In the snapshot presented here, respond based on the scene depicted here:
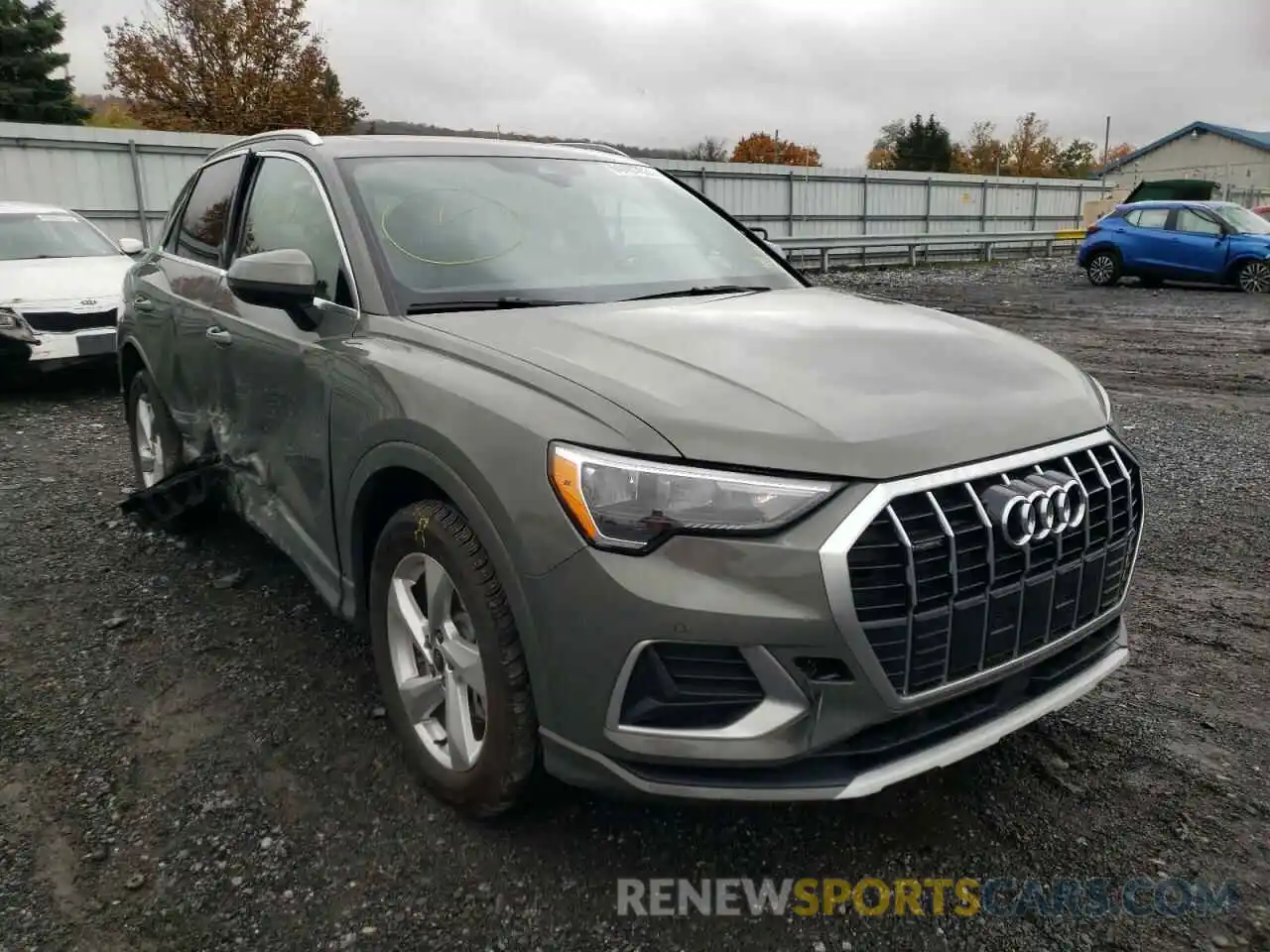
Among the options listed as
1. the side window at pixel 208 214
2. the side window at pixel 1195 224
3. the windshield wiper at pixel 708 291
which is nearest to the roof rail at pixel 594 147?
the windshield wiper at pixel 708 291

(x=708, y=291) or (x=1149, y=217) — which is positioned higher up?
(x=1149, y=217)

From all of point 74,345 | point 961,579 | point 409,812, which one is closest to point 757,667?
point 961,579

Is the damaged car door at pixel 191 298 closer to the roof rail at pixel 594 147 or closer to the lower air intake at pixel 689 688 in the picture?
the roof rail at pixel 594 147

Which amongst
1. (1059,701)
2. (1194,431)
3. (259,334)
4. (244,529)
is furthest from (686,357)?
(1194,431)

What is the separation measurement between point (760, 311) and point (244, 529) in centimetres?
312

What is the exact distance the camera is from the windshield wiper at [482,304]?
272cm

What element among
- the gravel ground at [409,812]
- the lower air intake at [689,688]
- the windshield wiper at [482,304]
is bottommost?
the gravel ground at [409,812]

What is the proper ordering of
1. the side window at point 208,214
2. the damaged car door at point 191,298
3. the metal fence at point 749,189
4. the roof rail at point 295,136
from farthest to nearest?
the metal fence at point 749,189 → the side window at point 208,214 → the damaged car door at point 191,298 → the roof rail at point 295,136

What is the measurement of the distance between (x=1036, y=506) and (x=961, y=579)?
252 mm

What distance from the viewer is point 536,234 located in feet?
10.3

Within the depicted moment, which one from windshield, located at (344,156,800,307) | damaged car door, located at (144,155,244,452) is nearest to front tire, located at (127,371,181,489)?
damaged car door, located at (144,155,244,452)

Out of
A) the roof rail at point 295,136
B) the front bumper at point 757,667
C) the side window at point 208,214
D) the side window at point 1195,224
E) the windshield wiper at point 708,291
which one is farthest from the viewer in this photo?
the side window at point 1195,224

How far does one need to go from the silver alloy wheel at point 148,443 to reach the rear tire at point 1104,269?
58.2 ft

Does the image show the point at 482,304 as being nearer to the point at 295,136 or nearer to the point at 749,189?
the point at 295,136
